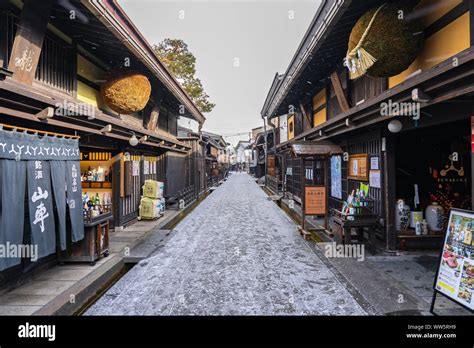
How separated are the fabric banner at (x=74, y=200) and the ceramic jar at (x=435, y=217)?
9.66 meters

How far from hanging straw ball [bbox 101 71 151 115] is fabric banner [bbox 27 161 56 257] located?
11.2 ft

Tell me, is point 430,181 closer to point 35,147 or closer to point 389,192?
point 389,192

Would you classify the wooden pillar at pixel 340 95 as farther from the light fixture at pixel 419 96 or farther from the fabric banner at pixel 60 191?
the fabric banner at pixel 60 191

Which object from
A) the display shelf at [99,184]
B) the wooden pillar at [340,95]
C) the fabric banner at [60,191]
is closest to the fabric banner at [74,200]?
the fabric banner at [60,191]

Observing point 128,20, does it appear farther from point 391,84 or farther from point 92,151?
point 391,84

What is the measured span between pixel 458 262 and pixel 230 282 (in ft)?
13.6

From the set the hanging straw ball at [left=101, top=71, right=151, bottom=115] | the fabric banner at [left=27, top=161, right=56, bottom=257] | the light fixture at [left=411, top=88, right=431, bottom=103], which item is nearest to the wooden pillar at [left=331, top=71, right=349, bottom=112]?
the light fixture at [left=411, top=88, right=431, bottom=103]

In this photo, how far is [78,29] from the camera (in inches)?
260

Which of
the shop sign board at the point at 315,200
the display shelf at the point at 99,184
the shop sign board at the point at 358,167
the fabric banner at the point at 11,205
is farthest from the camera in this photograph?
the display shelf at the point at 99,184

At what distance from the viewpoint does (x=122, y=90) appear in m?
8.09

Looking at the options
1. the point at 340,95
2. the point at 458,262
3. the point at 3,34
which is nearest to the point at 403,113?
the point at 458,262

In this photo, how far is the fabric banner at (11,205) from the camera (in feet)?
14.3

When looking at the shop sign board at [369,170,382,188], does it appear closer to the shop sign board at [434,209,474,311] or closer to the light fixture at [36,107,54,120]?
the shop sign board at [434,209,474,311]
